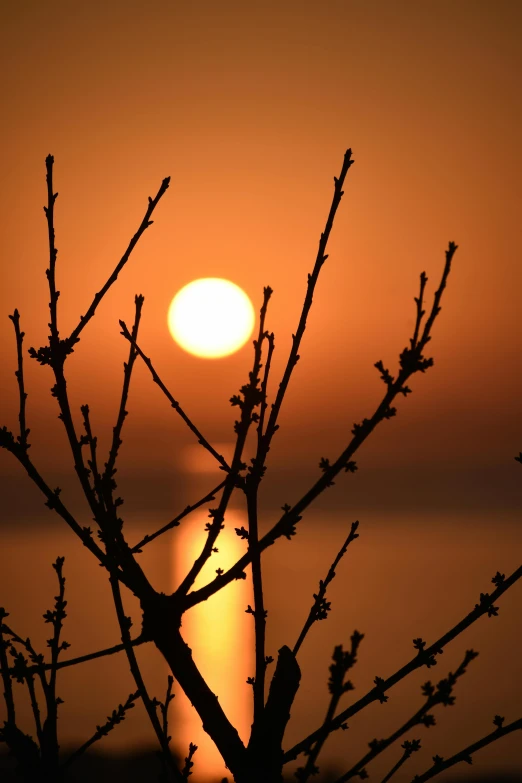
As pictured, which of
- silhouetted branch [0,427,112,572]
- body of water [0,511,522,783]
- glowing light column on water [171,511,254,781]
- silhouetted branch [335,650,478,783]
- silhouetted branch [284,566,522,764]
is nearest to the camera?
silhouetted branch [335,650,478,783]

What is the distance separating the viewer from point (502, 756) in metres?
46.6

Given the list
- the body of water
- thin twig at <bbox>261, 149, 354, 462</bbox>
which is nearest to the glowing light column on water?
the body of water

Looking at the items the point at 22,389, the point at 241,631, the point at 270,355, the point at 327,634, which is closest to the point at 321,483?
the point at 270,355

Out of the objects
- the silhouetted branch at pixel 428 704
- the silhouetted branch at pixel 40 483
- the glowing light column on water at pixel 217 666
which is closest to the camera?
the silhouetted branch at pixel 428 704

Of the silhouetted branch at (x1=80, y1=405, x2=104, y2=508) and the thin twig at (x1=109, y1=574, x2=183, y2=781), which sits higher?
the silhouetted branch at (x1=80, y1=405, x2=104, y2=508)

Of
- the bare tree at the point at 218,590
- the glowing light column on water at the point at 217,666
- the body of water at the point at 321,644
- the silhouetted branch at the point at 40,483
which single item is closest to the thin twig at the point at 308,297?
the bare tree at the point at 218,590

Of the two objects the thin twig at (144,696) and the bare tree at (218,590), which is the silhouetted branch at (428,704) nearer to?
the bare tree at (218,590)

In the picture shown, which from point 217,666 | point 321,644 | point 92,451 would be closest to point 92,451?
point 92,451

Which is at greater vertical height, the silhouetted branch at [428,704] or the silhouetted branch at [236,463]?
the silhouetted branch at [236,463]

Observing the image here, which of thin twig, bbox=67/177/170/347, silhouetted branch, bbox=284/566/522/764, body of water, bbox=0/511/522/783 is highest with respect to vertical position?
body of water, bbox=0/511/522/783

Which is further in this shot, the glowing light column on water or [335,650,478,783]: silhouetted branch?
the glowing light column on water

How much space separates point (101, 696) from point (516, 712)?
83.1 ft

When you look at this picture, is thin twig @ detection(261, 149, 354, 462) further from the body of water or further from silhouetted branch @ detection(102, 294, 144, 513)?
the body of water

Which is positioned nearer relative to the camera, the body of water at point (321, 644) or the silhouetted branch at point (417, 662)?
the silhouetted branch at point (417, 662)
